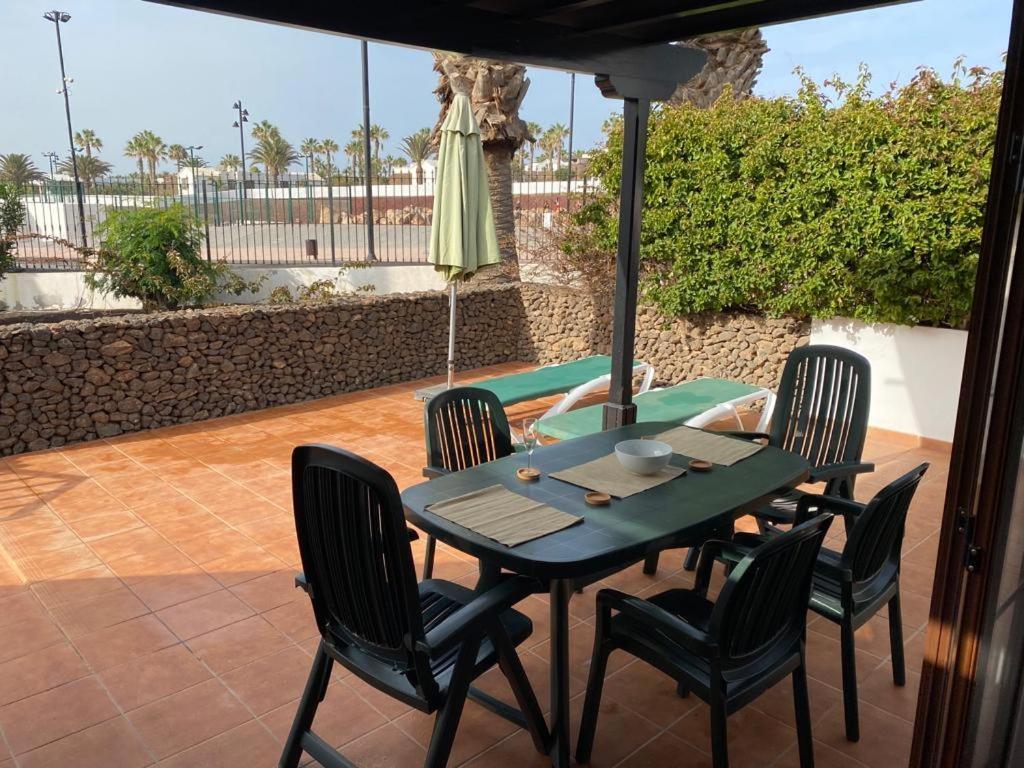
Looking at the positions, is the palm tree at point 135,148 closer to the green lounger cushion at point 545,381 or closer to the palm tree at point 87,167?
the palm tree at point 87,167

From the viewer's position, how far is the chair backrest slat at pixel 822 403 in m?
Result: 3.78

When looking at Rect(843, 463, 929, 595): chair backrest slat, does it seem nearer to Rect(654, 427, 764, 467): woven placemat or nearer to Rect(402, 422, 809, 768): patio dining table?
Rect(402, 422, 809, 768): patio dining table

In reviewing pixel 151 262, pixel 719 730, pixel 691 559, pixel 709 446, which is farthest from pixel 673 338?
pixel 151 262

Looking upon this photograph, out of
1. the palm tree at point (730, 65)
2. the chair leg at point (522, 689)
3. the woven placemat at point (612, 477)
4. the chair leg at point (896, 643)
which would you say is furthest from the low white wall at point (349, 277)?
the chair leg at point (522, 689)

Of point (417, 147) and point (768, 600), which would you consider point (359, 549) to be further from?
point (417, 147)

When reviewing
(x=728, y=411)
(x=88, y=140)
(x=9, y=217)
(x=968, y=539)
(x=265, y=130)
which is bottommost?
(x=728, y=411)

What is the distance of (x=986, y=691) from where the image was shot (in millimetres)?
1641

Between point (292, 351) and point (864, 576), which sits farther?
point (292, 351)

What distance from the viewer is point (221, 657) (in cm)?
299

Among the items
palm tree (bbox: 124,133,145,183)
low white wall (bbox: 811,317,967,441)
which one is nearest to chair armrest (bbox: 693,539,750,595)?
low white wall (bbox: 811,317,967,441)

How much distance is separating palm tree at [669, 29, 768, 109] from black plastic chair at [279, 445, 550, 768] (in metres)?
8.95

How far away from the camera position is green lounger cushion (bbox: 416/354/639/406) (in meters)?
5.69

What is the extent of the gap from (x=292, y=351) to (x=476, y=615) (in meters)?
5.26

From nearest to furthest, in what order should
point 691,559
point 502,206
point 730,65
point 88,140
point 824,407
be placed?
point 691,559, point 824,407, point 730,65, point 502,206, point 88,140
